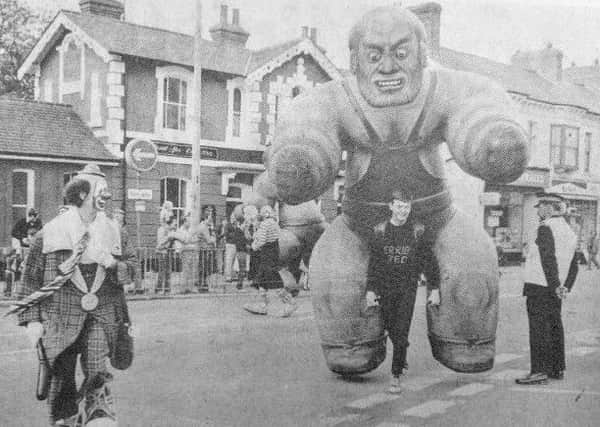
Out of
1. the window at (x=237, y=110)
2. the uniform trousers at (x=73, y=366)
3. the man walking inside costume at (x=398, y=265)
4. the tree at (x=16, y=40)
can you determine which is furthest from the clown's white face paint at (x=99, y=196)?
the tree at (x=16, y=40)

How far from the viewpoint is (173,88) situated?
27.6ft

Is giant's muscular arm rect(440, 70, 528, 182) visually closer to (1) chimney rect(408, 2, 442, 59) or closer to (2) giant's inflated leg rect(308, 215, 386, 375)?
(1) chimney rect(408, 2, 442, 59)

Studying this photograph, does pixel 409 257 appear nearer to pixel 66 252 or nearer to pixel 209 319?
pixel 66 252

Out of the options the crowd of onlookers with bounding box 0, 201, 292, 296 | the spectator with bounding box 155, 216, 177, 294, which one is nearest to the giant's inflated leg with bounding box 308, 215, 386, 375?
the crowd of onlookers with bounding box 0, 201, 292, 296

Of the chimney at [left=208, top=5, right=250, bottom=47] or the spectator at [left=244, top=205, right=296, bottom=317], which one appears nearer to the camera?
the chimney at [left=208, top=5, right=250, bottom=47]

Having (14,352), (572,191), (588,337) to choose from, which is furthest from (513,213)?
(14,352)

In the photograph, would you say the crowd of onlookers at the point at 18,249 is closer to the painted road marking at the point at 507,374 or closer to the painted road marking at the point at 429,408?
the painted road marking at the point at 507,374

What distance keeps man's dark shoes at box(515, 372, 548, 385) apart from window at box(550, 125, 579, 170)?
3.69 ft

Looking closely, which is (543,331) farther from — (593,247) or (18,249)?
(18,249)

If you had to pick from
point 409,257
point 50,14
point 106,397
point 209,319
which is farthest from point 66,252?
point 50,14

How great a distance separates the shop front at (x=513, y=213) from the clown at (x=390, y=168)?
35 centimetres

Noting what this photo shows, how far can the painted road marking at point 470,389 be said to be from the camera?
4.43 m

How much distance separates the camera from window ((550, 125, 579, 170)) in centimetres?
388

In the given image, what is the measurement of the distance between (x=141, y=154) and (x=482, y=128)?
247 inches
